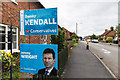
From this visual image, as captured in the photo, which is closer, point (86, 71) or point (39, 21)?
point (39, 21)

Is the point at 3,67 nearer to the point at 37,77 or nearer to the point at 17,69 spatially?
the point at 17,69

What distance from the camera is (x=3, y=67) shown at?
352cm

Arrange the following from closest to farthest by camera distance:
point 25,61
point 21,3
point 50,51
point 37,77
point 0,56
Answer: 1. point 50,51
2. point 25,61
3. point 37,77
4. point 0,56
5. point 21,3

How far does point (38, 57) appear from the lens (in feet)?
6.11

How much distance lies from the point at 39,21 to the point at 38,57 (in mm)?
830

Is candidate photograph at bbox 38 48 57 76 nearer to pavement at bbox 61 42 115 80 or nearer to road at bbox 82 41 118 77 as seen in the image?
pavement at bbox 61 42 115 80

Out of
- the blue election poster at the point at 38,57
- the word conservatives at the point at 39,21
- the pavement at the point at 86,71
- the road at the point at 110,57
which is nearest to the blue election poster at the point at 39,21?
the word conservatives at the point at 39,21

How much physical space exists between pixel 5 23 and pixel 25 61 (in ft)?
10.4

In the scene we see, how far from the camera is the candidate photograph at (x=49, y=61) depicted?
1.80m

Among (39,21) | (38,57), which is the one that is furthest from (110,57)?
(39,21)

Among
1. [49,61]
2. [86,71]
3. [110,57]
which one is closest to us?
[49,61]

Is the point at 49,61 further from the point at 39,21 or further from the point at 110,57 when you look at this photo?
the point at 110,57

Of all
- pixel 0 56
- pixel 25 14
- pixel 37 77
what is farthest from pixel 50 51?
pixel 0 56

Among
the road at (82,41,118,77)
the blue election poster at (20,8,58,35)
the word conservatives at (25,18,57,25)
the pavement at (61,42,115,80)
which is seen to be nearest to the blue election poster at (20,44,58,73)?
the blue election poster at (20,8,58,35)
